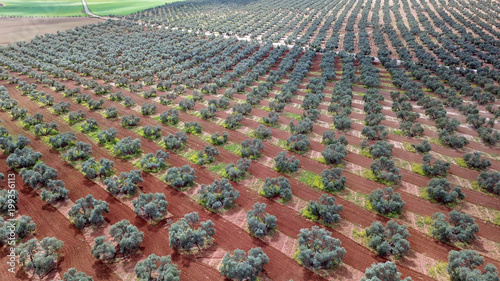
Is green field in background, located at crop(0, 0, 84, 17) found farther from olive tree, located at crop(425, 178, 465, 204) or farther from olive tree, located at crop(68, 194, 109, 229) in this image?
olive tree, located at crop(425, 178, 465, 204)

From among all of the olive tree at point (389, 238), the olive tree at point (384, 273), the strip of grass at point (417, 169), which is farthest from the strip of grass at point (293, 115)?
the olive tree at point (384, 273)

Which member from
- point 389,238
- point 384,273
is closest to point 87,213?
point 384,273

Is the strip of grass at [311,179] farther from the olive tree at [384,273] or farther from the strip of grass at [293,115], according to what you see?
the strip of grass at [293,115]

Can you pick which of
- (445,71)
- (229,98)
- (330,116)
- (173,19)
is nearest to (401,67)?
(445,71)

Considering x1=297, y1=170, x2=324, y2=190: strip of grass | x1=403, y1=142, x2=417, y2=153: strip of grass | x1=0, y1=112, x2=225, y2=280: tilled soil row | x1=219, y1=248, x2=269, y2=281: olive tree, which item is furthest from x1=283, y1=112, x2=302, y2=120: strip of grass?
x1=219, y1=248, x2=269, y2=281: olive tree

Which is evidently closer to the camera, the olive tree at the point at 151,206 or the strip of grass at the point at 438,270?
the strip of grass at the point at 438,270

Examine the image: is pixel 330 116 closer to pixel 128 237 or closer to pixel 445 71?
pixel 445 71
